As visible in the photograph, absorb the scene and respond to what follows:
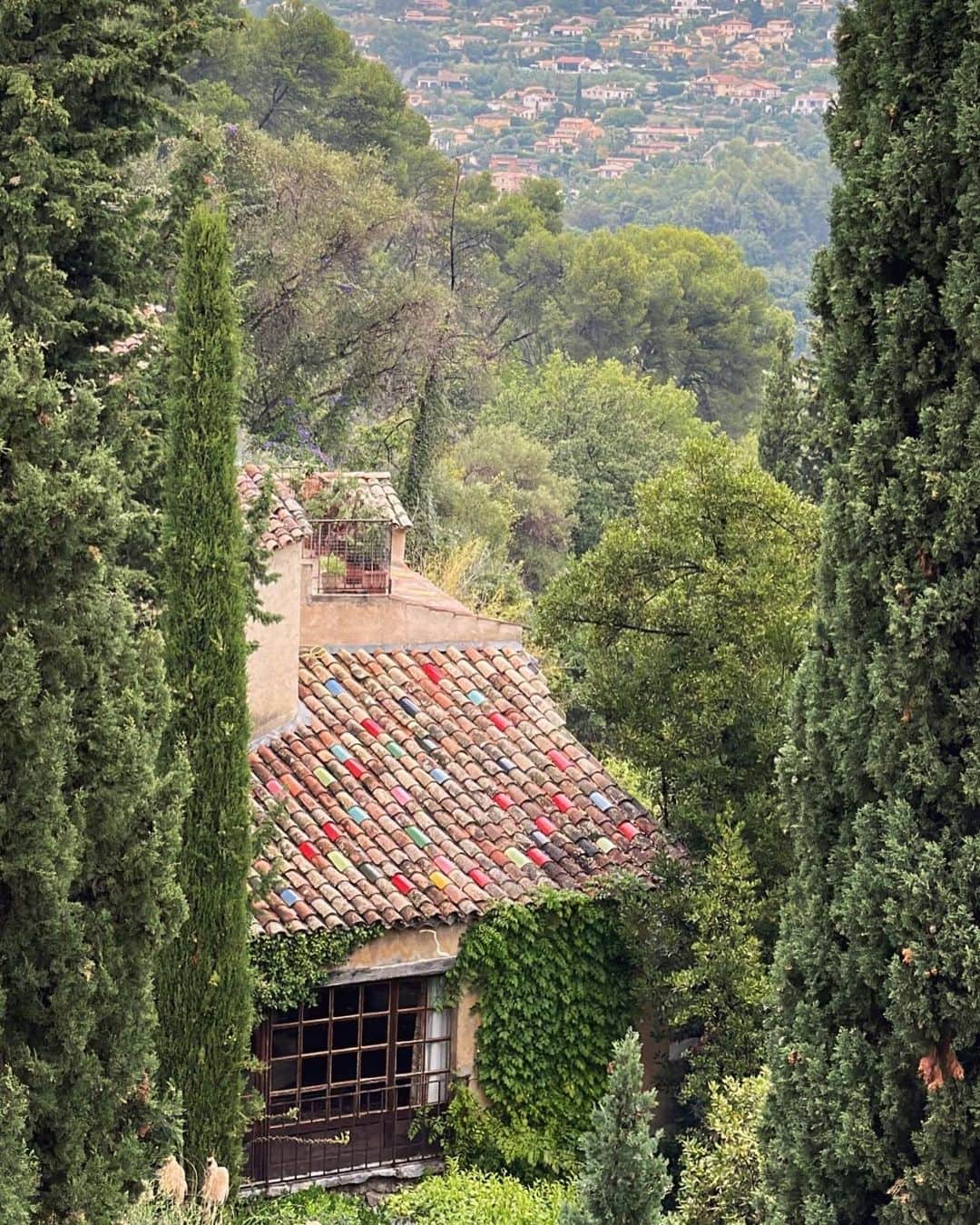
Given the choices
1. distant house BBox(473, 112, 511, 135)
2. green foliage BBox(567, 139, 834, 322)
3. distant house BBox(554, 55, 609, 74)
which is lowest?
green foliage BBox(567, 139, 834, 322)

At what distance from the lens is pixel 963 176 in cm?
880

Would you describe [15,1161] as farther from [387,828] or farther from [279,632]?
[279,632]

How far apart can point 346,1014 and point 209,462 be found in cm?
500

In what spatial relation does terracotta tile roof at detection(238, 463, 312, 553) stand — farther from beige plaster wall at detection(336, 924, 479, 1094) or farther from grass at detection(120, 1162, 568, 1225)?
grass at detection(120, 1162, 568, 1225)

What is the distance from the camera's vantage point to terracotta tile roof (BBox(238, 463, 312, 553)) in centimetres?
1596

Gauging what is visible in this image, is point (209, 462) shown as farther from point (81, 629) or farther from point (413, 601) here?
point (413, 601)

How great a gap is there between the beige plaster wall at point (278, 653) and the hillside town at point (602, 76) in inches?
3081

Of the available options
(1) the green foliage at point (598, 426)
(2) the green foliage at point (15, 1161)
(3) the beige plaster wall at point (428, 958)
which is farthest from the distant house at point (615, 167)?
(2) the green foliage at point (15, 1161)

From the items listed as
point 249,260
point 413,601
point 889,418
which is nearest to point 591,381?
point 249,260

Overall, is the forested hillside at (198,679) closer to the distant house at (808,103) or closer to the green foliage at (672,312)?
the green foliage at (672,312)

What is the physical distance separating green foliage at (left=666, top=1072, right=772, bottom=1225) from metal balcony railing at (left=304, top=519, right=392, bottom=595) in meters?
6.63

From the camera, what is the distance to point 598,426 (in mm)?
44312

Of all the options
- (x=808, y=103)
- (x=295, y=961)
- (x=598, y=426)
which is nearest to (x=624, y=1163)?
(x=295, y=961)

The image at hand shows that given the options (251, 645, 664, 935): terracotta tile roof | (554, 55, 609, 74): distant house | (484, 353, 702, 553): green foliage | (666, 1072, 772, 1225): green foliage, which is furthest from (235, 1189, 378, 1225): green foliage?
(554, 55, 609, 74): distant house
